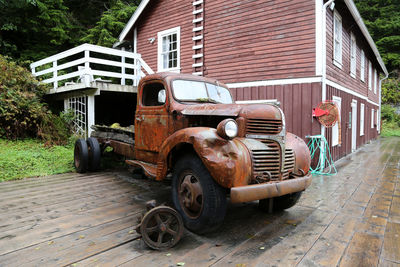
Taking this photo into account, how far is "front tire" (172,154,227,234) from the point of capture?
2.78 m

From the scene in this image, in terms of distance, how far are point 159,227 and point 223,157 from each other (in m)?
0.95

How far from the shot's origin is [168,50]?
10773 mm

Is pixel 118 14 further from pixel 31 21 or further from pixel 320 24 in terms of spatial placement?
pixel 320 24

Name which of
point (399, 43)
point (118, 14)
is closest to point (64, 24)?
point (118, 14)

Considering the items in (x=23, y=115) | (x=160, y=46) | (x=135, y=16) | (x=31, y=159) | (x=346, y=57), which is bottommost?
(x=31, y=159)

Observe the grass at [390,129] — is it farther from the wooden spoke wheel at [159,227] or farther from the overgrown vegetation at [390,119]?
the wooden spoke wheel at [159,227]

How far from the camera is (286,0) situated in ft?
24.6

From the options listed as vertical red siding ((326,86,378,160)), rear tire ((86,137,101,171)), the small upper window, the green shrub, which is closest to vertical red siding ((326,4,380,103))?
vertical red siding ((326,86,378,160))

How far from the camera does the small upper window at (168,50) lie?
10.5 meters

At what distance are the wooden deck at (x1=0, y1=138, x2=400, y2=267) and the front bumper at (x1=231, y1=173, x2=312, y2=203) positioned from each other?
0.54m

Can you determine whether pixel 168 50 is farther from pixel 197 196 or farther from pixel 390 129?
pixel 390 129

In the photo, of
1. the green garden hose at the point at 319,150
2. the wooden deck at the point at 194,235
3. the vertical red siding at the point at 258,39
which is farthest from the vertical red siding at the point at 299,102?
the wooden deck at the point at 194,235

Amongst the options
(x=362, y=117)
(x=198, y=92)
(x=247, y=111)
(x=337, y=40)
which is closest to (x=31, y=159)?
(x=198, y=92)

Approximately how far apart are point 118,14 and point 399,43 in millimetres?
24880
